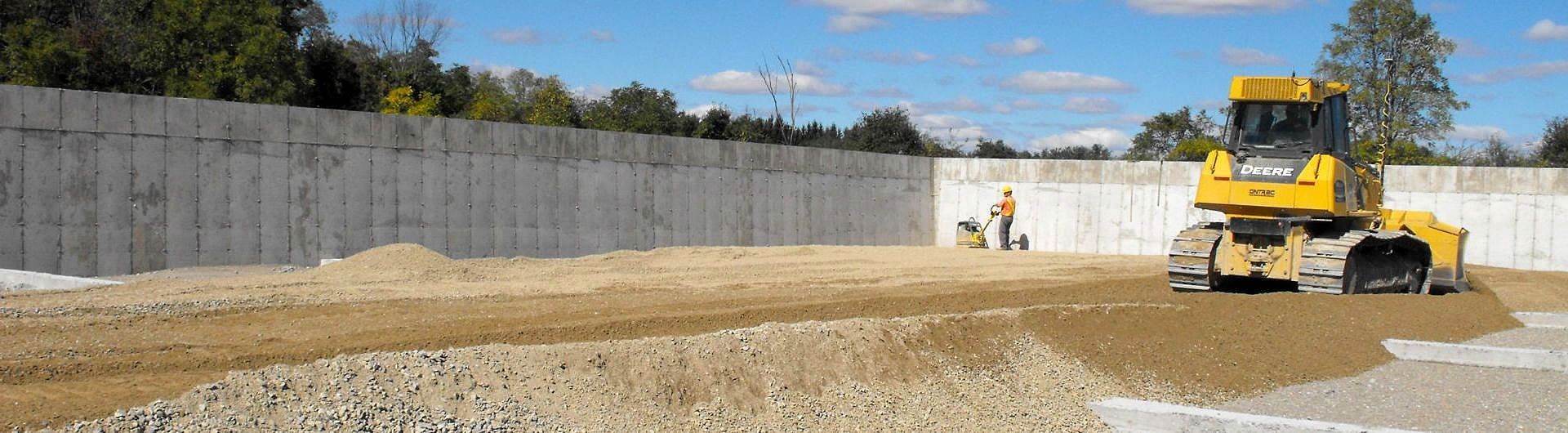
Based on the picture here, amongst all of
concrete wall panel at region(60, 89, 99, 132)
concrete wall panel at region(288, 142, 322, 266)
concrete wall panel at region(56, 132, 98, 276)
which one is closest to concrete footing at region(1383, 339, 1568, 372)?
concrete wall panel at region(288, 142, 322, 266)

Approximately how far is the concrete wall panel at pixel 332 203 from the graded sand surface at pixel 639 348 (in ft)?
4.13

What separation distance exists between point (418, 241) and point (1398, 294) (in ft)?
41.0

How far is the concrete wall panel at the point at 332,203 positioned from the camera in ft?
53.0

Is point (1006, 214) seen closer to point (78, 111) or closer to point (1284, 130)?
point (1284, 130)

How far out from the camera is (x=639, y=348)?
7.46 meters

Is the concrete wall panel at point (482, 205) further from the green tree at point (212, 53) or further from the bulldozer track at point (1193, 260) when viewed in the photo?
the green tree at point (212, 53)

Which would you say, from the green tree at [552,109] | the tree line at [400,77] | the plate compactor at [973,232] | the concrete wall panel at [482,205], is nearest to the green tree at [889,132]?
the tree line at [400,77]

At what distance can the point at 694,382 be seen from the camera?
7.32 metres

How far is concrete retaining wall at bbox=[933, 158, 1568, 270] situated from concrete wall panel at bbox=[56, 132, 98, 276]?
18.7m

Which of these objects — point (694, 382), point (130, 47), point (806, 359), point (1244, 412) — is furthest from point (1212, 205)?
point (130, 47)

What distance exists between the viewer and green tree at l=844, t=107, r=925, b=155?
50.2 m

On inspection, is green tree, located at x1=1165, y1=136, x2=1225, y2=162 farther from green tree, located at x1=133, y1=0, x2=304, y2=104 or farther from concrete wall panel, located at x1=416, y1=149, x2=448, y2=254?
concrete wall panel, located at x1=416, y1=149, x2=448, y2=254

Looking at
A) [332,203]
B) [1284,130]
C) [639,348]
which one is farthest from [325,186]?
[1284,130]

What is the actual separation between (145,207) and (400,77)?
28206 mm
